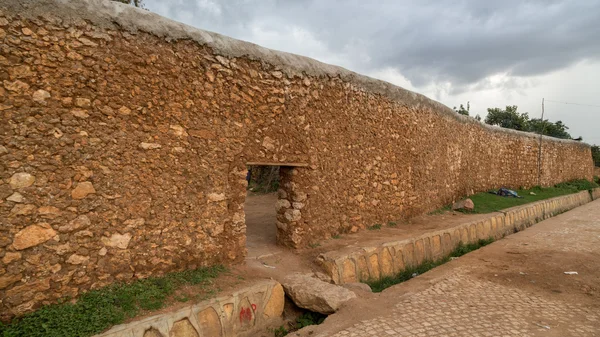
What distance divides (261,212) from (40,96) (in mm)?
7050

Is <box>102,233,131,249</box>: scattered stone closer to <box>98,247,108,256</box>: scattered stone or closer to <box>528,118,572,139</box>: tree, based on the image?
<box>98,247,108,256</box>: scattered stone

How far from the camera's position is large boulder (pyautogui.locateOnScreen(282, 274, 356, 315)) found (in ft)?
14.7

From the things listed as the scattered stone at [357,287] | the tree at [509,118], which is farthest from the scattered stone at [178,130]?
the tree at [509,118]

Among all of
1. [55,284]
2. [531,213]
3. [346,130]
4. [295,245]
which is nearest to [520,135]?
[531,213]

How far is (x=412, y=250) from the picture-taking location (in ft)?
22.6

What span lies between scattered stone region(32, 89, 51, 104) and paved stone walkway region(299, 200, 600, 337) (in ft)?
11.2

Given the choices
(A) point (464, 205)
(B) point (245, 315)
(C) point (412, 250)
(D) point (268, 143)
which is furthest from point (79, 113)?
(A) point (464, 205)

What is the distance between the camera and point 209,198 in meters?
4.70

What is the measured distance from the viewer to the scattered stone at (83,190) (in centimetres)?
362

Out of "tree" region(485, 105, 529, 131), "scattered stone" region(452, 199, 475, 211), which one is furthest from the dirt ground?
"tree" region(485, 105, 529, 131)

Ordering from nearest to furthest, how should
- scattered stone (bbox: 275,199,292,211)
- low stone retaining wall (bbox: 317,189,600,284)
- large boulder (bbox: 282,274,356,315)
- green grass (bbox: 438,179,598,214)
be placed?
large boulder (bbox: 282,274,356,315) < low stone retaining wall (bbox: 317,189,600,284) < scattered stone (bbox: 275,199,292,211) < green grass (bbox: 438,179,598,214)

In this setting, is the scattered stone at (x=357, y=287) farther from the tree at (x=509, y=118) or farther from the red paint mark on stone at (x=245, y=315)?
the tree at (x=509, y=118)

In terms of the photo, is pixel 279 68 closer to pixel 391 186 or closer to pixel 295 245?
pixel 295 245

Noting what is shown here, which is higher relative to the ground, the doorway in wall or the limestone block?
the doorway in wall
